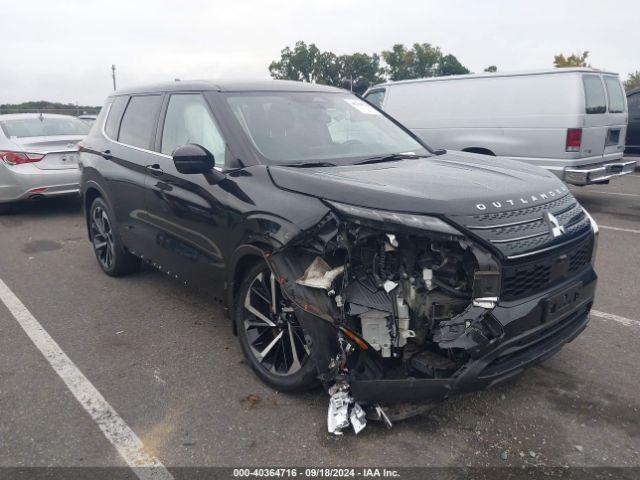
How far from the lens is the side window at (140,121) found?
459 cm

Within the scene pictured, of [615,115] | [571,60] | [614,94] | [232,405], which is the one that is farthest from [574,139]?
[571,60]

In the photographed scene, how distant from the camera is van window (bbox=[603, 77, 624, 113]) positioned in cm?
884

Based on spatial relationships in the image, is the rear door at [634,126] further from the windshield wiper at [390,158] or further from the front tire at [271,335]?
the front tire at [271,335]

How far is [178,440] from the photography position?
2943 mm

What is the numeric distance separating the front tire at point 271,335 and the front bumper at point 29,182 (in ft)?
18.7

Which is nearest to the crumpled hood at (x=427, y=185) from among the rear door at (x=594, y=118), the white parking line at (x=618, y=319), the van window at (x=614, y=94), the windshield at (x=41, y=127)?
the white parking line at (x=618, y=319)

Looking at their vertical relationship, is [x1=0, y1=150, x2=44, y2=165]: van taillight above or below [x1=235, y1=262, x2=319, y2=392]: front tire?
above

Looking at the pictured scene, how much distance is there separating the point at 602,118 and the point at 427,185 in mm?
7035

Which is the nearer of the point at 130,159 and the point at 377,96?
the point at 130,159

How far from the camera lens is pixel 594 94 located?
27.8 feet

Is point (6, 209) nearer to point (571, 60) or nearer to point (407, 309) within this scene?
point (407, 309)

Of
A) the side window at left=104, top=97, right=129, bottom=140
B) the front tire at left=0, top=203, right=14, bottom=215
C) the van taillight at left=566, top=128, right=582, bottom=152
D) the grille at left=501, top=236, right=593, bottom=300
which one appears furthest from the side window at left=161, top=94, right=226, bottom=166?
the van taillight at left=566, top=128, right=582, bottom=152

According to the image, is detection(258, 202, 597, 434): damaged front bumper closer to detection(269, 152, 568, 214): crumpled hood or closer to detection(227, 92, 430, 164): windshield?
detection(269, 152, 568, 214): crumpled hood

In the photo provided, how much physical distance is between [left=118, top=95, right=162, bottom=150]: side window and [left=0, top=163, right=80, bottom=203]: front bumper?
3493 mm
